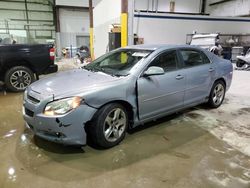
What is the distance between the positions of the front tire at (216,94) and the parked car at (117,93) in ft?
0.68

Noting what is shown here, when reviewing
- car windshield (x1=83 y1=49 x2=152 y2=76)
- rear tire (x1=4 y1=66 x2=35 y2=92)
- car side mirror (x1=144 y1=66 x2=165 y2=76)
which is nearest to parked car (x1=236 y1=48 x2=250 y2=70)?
car windshield (x1=83 y1=49 x2=152 y2=76)

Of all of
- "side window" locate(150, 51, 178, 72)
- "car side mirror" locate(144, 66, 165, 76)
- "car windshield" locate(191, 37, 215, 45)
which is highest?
"car windshield" locate(191, 37, 215, 45)

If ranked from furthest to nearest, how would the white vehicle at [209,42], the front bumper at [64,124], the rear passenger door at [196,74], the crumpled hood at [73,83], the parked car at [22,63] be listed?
the white vehicle at [209,42] → the parked car at [22,63] → the rear passenger door at [196,74] → the crumpled hood at [73,83] → the front bumper at [64,124]

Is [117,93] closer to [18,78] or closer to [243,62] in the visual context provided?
[18,78]

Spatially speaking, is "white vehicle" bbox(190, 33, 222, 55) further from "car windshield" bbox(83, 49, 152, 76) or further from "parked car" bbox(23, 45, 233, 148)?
"car windshield" bbox(83, 49, 152, 76)

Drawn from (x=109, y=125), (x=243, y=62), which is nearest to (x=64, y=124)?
(x=109, y=125)

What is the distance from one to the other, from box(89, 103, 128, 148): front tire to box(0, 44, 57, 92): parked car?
12.8 ft

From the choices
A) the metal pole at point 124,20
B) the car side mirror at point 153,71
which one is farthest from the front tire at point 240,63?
the car side mirror at point 153,71

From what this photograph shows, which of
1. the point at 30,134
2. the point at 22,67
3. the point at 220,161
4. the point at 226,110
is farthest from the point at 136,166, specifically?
the point at 22,67

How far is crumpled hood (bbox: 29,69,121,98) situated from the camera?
2.52 meters

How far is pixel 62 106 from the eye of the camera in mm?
2398

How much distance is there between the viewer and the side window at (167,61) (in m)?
3.15

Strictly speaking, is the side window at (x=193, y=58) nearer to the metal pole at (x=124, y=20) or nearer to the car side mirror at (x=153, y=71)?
the car side mirror at (x=153, y=71)

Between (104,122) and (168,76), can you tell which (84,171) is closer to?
(104,122)
